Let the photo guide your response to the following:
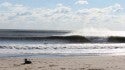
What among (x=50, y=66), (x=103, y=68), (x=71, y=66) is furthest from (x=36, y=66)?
(x=103, y=68)

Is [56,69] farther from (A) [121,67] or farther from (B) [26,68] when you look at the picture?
(A) [121,67]

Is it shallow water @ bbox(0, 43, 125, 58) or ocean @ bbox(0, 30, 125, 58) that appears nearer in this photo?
shallow water @ bbox(0, 43, 125, 58)

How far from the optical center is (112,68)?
1527 cm

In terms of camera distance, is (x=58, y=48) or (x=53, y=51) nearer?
(x=53, y=51)

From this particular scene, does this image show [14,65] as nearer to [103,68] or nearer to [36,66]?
[36,66]

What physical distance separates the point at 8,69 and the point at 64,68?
2810mm

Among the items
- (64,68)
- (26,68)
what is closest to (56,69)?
(64,68)

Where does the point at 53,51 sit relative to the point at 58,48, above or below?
above

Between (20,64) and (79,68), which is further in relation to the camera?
(20,64)

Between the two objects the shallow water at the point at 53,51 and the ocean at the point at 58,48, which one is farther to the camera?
the ocean at the point at 58,48

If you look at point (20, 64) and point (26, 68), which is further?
point (20, 64)

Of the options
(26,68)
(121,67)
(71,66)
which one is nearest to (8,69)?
(26,68)

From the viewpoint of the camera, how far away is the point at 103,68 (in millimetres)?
15273

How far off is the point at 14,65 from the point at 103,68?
15.8 feet
